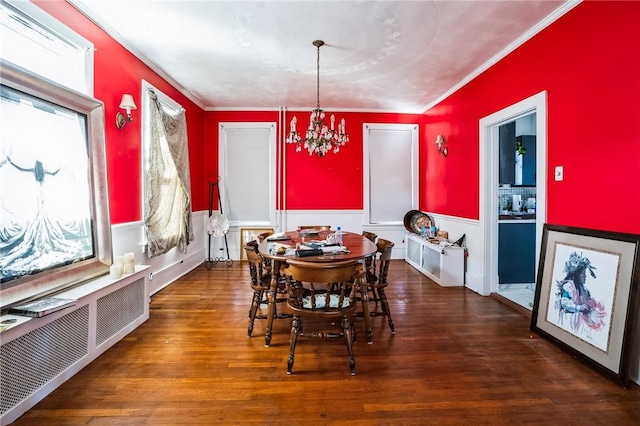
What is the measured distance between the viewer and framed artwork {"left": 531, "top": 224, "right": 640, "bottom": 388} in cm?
197

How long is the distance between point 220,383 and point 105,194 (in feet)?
6.25

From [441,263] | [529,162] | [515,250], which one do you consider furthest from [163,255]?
[529,162]

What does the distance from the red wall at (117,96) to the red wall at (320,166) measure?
5.91 ft

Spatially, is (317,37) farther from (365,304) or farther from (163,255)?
(163,255)

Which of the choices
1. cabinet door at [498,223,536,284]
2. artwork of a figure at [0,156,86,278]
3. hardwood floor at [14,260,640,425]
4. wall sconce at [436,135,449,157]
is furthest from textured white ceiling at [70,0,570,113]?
hardwood floor at [14,260,640,425]

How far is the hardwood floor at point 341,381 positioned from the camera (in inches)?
66.8

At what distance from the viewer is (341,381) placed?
6.57 ft

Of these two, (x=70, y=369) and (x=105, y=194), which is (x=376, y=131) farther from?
(x=70, y=369)

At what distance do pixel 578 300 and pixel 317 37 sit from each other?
10.6 ft

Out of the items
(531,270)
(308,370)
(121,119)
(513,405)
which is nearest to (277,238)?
(308,370)

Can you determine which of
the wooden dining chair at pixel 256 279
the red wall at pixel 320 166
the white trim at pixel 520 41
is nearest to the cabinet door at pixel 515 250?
the white trim at pixel 520 41

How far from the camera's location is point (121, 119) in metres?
3.13

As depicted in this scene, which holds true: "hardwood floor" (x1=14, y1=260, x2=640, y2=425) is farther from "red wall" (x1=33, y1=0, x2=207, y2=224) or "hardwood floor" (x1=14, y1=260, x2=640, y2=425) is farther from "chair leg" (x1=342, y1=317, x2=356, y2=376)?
"red wall" (x1=33, y1=0, x2=207, y2=224)

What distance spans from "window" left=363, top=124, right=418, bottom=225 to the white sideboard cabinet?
1.03 meters
